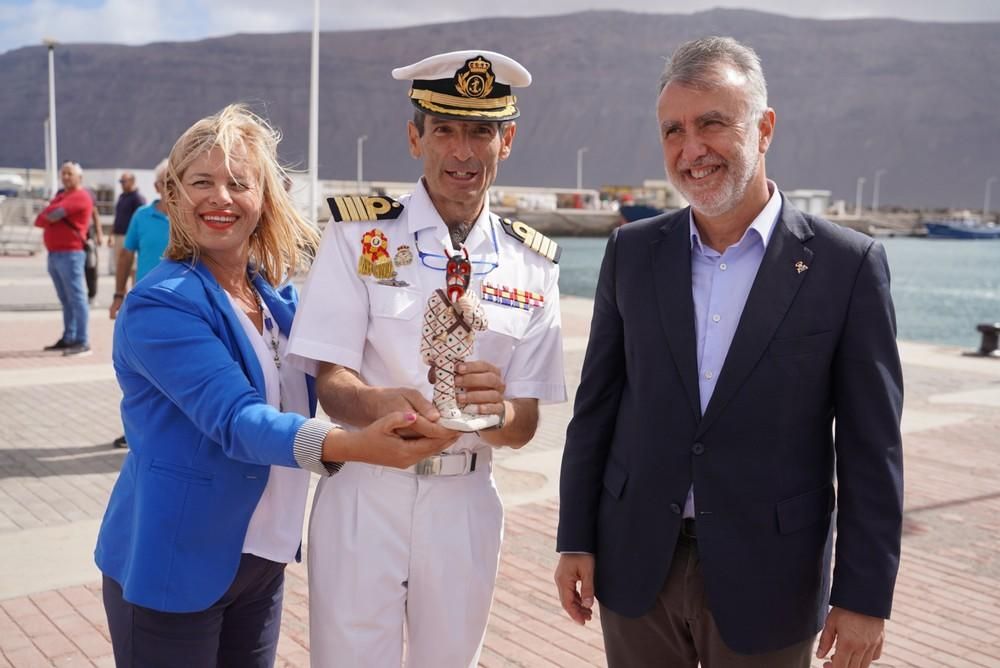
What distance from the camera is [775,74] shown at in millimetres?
162750

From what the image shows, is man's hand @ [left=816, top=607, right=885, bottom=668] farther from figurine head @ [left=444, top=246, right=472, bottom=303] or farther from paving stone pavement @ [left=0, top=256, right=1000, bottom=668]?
paving stone pavement @ [left=0, top=256, right=1000, bottom=668]

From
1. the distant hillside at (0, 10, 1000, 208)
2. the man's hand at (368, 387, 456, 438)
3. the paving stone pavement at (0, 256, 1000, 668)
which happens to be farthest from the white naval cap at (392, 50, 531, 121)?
the distant hillside at (0, 10, 1000, 208)

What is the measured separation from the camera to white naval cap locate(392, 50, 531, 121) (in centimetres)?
261

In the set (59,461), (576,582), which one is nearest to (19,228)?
(59,461)

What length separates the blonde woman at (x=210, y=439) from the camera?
2.21 meters

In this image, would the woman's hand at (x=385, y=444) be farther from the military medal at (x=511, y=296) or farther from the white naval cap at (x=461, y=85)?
the white naval cap at (x=461, y=85)

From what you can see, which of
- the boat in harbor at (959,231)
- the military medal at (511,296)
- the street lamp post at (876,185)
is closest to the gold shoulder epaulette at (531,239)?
the military medal at (511,296)

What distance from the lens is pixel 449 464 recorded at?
2625 millimetres

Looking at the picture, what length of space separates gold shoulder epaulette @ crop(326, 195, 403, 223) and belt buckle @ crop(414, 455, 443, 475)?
2.23 ft

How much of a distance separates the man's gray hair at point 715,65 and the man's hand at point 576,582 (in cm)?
126

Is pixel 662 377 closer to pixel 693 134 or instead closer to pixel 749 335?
pixel 749 335

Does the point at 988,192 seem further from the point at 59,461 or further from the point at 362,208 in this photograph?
the point at 362,208

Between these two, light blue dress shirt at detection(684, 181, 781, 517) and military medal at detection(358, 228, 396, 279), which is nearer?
light blue dress shirt at detection(684, 181, 781, 517)

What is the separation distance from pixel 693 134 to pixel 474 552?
1.25 metres
